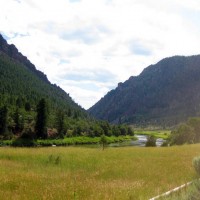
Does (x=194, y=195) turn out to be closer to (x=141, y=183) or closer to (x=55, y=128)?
(x=141, y=183)

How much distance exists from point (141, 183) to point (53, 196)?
5197 millimetres

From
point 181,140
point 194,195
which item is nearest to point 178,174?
point 194,195

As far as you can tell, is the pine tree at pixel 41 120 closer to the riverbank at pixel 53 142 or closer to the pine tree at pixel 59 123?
the riverbank at pixel 53 142

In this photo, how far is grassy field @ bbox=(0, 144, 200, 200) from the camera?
14.6 meters

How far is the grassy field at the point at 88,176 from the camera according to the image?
576 inches

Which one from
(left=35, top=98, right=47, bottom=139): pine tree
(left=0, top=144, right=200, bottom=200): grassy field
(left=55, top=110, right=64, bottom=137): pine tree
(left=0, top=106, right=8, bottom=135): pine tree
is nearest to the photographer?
(left=0, top=144, right=200, bottom=200): grassy field

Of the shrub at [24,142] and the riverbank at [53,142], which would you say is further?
the shrub at [24,142]

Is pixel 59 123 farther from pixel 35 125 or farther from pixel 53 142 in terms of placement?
pixel 53 142

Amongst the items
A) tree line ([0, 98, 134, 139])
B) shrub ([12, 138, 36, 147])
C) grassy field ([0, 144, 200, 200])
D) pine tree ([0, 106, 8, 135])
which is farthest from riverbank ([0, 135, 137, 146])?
grassy field ([0, 144, 200, 200])

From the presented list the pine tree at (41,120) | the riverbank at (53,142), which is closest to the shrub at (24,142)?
the riverbank at (53,142)

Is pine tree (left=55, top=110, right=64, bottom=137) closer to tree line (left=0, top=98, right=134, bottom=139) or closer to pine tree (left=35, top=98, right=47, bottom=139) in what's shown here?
tree line (left=0, top=98, right=134, bottom=139)

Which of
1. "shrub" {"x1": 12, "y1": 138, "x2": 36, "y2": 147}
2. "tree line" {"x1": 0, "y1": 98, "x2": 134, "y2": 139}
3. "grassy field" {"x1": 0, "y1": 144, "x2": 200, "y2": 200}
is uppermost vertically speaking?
"tree line" {"x1": 0, "y1": 98, "x2": 134, "y2": 139}

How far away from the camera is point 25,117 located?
139500mm

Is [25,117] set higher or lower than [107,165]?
higher
